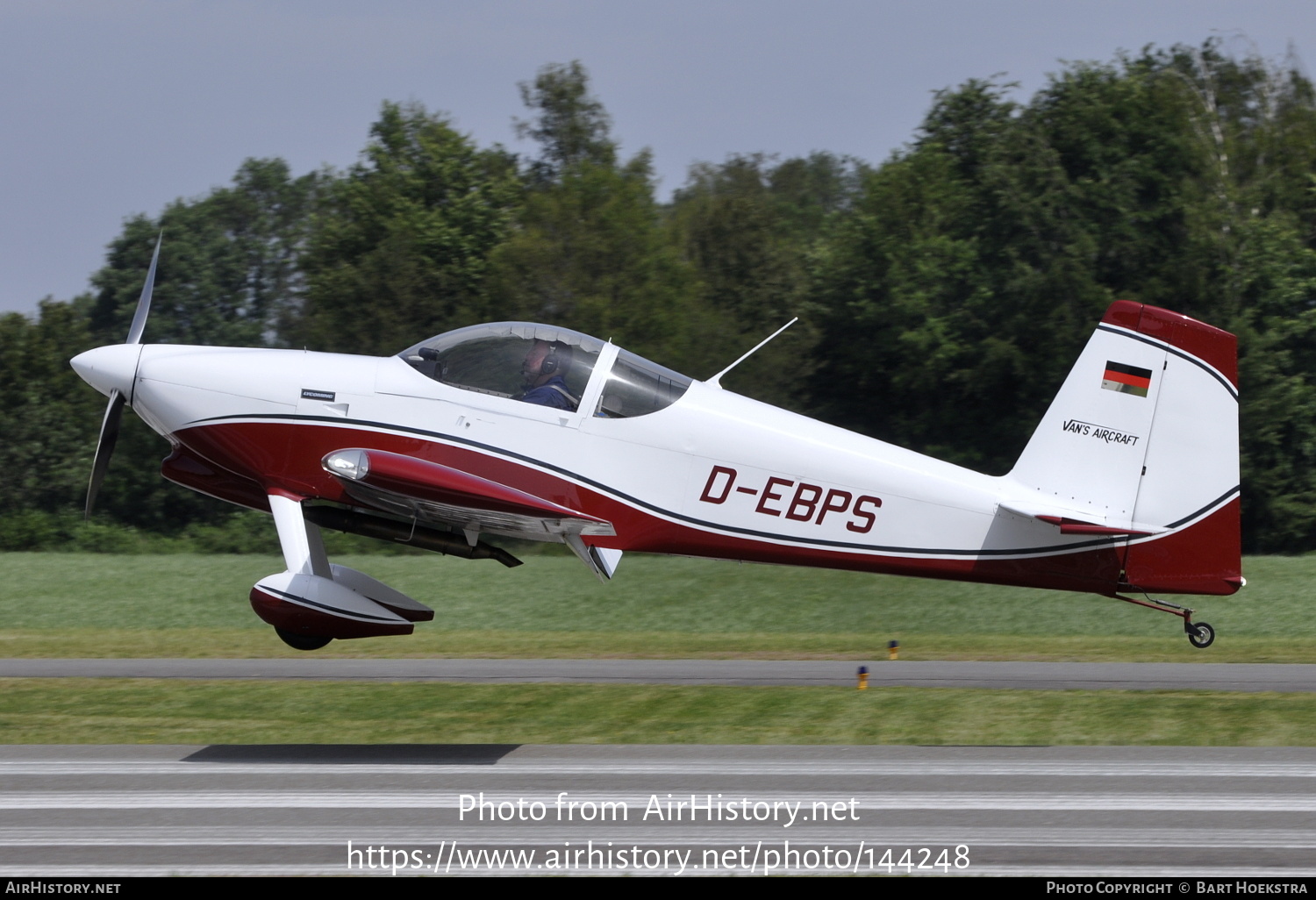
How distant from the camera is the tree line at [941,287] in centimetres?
3166

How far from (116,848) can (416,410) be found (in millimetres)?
3562

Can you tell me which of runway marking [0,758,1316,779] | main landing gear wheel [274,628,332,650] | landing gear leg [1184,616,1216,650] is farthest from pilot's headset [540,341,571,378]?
landing gear leg [1184,616,1216,650]

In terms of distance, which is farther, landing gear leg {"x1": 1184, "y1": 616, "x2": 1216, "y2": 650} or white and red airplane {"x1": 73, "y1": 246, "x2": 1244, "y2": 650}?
landing gear leg {"x1": 1184, "y1": 616, "x2": 1216, "y2": 650}

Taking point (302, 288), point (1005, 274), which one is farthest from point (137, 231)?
point (1005, 274)

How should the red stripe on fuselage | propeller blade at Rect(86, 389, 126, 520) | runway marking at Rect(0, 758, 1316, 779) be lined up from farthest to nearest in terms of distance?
propeller blade at Rect(86, 389, 126, 520)
the red stripe on fuselage
runway marking at Rect(0, 758, 1316, 779)

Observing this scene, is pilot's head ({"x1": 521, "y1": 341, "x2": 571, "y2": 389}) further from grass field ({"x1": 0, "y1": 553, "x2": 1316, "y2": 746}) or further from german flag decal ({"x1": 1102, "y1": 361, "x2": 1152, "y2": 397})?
german flag decal ({"x1": 1102, "y1": 361, "x2": 1152, "y2": 397})

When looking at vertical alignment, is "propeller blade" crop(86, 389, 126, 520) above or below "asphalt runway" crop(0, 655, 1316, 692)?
above

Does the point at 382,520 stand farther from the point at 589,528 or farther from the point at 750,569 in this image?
the point at 750,569

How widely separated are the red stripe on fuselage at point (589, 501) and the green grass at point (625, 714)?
157 cm

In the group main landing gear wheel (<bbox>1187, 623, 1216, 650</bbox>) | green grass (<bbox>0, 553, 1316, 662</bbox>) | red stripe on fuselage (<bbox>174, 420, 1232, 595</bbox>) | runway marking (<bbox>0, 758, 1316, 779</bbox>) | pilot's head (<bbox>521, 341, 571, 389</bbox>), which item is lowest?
green grass (<bbox>0, 553, 1316, 662</bbox>)

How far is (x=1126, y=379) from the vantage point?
9.50 m

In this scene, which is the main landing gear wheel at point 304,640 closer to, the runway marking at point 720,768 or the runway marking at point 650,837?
the runway marking at point 720,768

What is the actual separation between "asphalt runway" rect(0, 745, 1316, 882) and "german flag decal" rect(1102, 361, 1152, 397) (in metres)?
2.68

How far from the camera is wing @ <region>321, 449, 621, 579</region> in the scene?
870 cm
